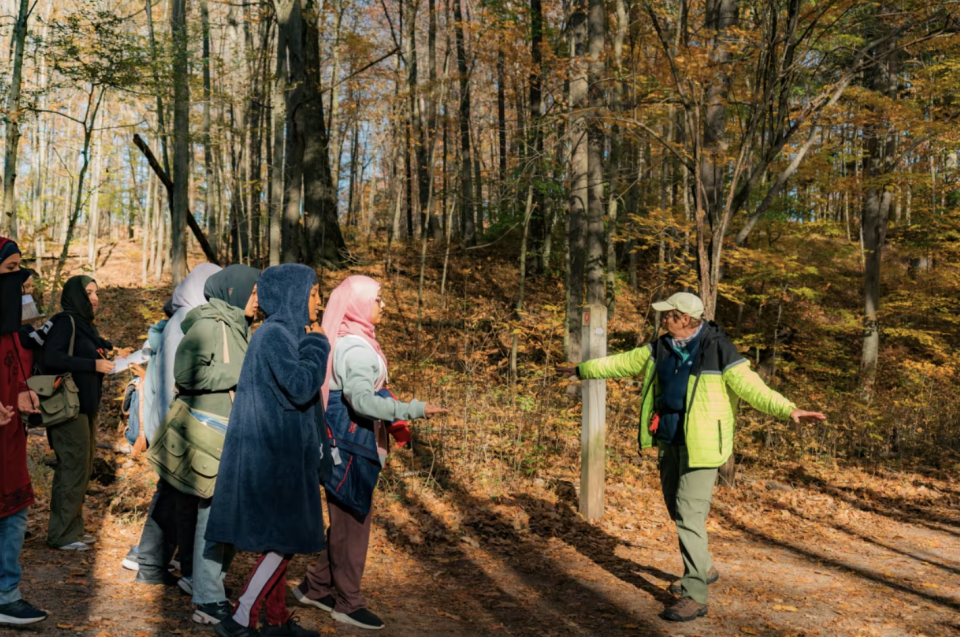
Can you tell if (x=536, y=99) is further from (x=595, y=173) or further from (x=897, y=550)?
(x=897, y=550)

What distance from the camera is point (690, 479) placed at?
4.57 meters

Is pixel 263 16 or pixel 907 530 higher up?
pixel 263 16

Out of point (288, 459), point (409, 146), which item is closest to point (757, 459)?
point (288, 459)

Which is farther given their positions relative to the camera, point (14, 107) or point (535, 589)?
point (14, 107)

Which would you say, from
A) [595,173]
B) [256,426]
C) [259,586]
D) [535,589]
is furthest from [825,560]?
[595,173]

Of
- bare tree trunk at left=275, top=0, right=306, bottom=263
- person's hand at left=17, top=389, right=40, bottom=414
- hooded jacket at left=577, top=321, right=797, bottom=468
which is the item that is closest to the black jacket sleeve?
person's hand at left=17, top=389, right=40, bottom=414

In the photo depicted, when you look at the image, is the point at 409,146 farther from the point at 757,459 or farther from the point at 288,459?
the point at 288,459

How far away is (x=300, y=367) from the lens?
3.11 meters

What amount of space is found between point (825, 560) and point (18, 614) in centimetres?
643

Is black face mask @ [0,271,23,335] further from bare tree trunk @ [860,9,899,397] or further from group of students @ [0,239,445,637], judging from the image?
bare tree trunk @ [860,9,899,397]

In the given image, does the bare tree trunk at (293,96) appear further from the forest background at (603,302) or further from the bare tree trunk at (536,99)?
the bare tree trunk at (536,99)

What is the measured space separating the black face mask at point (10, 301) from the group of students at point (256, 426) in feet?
0.17

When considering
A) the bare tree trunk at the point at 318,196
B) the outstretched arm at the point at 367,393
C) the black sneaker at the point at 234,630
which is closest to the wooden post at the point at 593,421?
the outstretched arm at the point at 367,393

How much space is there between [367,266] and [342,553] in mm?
15387
